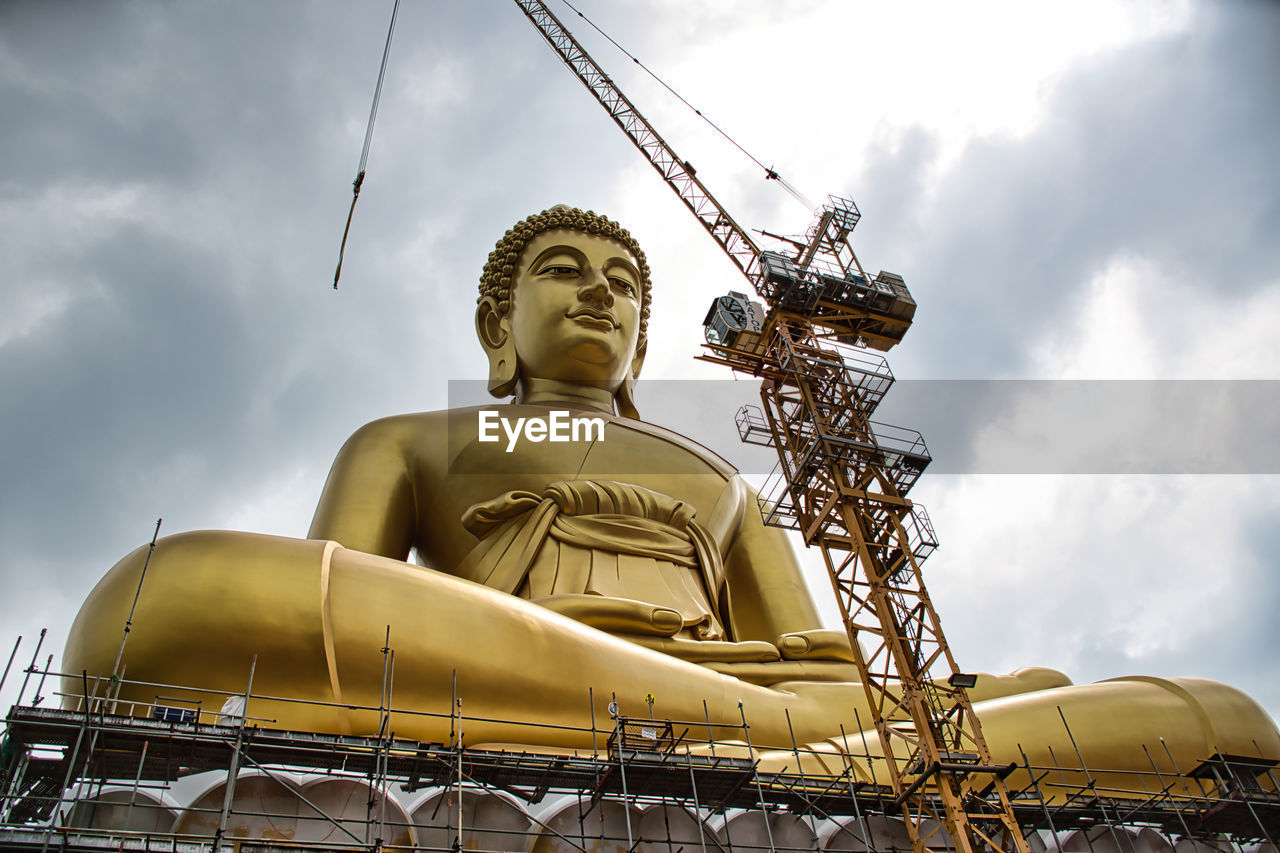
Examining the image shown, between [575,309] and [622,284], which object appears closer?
[575,309]

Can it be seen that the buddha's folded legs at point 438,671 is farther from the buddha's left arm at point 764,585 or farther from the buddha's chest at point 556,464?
the buddha's chest at point 556,464

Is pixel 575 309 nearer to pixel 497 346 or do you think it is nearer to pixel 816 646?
pixel 497 346

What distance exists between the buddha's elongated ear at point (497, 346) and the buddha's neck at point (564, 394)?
0.23 meters

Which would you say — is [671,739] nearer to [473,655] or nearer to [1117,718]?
[473,655]

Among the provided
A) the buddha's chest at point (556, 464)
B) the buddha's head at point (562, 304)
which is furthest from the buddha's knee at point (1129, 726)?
the buddha's head at point (562, 304)

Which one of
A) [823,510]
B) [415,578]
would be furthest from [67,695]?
[823,510]

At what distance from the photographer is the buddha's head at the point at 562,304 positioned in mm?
12023

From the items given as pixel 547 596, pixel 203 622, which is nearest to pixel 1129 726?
pixel 547 596

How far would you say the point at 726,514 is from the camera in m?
11.5

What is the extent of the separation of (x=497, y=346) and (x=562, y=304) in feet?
4.02

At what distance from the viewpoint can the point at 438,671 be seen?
6.79 m

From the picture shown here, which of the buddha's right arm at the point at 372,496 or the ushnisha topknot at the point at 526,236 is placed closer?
the buddha's right arm at the point at 372,496

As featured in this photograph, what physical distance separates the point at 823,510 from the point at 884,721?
104 inches

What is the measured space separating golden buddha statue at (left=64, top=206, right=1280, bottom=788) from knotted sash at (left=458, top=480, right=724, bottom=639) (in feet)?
0.07
